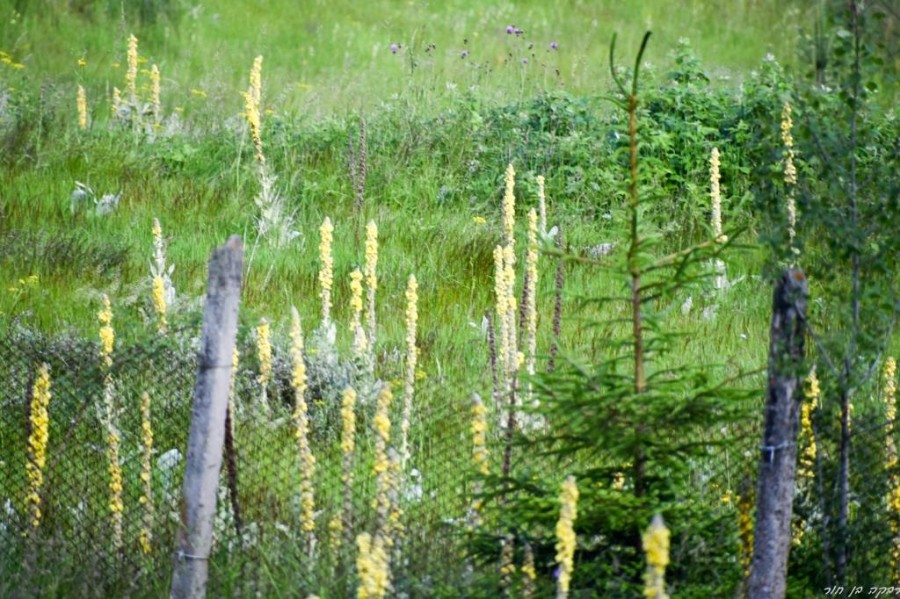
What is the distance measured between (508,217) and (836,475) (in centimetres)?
182

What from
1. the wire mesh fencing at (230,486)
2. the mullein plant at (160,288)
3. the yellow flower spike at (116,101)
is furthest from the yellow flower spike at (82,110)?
the wire mesh fencing at (230,486)

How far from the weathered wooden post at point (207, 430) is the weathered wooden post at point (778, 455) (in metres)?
1.73

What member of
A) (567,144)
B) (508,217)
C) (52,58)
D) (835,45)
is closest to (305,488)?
(508,217)

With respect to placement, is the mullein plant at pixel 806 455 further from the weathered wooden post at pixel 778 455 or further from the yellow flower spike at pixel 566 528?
the yellow flower spike at pixel 566 528

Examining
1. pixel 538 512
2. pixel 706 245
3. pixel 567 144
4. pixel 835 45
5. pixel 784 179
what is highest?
pixel 567 144

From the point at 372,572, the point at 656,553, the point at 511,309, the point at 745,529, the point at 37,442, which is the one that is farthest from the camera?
the point at 511,309

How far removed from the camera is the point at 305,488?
477cm

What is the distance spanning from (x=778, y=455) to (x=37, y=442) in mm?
2991

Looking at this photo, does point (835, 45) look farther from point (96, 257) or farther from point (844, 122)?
point (96, 257)

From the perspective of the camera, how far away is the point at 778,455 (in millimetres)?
3973

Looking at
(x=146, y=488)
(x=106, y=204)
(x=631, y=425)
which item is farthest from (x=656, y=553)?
(x=106, y=204)

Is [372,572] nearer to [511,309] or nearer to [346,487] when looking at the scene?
[346,487]

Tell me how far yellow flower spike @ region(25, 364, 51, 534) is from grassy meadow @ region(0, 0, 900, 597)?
8cm

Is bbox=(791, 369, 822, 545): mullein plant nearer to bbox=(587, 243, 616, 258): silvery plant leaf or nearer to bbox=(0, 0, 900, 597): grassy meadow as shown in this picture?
bbox=(0, 0, 900, 597): grassy meadow
